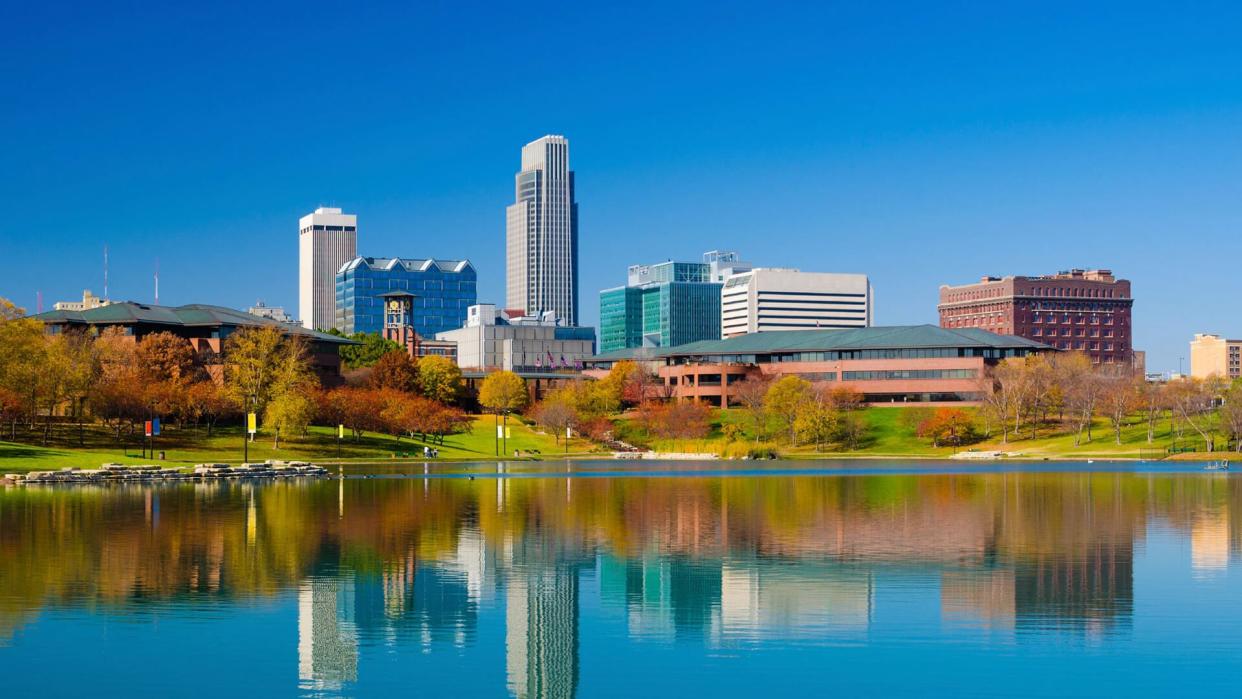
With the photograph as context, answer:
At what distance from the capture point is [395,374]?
182m

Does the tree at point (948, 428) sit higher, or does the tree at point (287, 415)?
the tree at point (287, 415)

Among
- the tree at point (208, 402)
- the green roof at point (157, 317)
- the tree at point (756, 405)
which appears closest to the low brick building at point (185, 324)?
the green roof at point (157, 317)

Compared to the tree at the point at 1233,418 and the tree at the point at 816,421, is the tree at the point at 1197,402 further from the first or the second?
the tree at the point at 816,421

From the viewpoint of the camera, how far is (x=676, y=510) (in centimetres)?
5953

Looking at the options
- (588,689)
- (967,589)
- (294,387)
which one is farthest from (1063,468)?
(588,689)

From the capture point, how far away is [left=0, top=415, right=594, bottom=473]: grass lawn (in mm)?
103062

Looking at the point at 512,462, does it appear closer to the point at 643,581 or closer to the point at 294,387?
the point at 294,387

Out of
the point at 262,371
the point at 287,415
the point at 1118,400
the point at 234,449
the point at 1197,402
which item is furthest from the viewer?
the point at 1118,400

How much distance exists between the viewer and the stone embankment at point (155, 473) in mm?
87438

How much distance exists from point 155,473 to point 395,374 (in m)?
88.7

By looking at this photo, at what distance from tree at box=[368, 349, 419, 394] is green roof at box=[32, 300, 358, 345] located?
1002 cm

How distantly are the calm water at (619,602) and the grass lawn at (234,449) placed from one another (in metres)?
47.0

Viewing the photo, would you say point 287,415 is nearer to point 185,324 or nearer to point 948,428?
point 185,324

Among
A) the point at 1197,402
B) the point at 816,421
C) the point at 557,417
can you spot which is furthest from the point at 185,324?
the point at 1197,402
